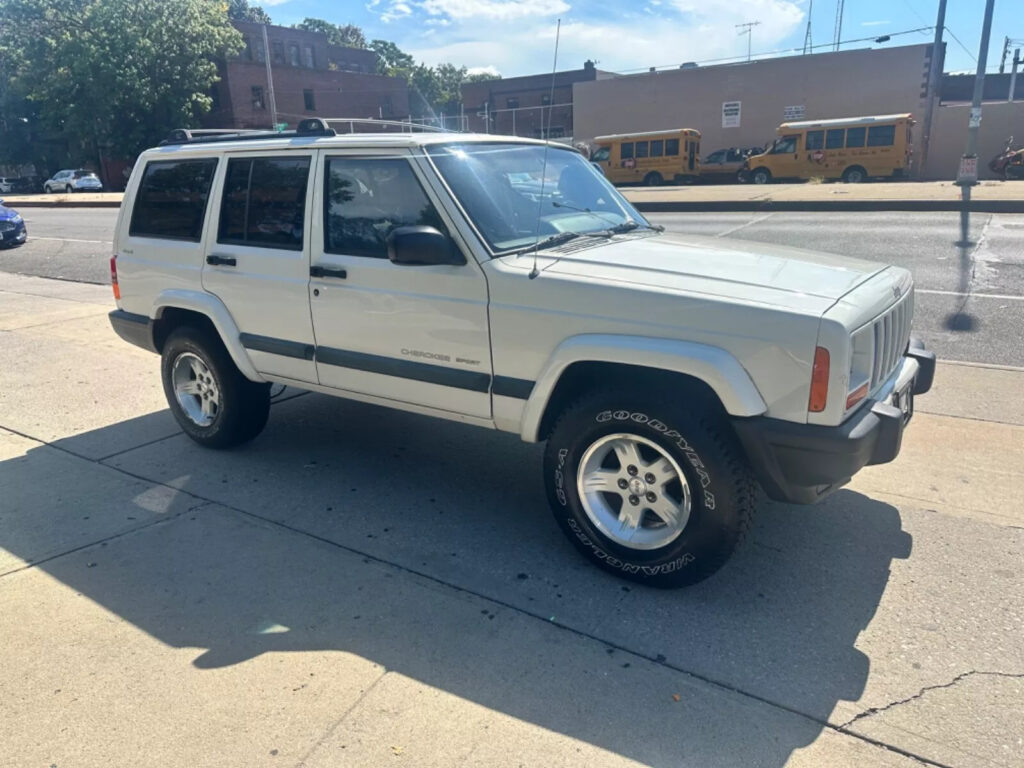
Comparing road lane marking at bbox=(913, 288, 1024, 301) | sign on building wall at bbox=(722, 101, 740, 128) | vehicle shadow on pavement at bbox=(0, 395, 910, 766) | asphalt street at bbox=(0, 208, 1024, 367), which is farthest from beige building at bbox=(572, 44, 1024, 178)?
vehicle shadow on pavement at bbox=(0, 395, 910, 766)

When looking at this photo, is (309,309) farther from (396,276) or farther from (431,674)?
(431,674)

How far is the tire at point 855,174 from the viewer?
30469 mm

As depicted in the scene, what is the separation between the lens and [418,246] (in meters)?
3.51

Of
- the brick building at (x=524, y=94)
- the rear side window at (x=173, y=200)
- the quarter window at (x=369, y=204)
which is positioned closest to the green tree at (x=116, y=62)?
the brick building at (x=524, y=94)

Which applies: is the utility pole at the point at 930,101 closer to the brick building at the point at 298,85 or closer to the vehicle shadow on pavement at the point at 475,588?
the brick building at the point at 298,85

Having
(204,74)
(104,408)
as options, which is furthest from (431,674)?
(204,74)

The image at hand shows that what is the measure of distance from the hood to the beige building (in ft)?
117

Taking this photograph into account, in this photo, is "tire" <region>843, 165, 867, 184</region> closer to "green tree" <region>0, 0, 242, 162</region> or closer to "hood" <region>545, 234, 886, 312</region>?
"hood" <region>545, 234, 886, 312</region>

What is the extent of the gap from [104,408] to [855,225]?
43.0 ft

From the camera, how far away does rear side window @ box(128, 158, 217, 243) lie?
4852 mm

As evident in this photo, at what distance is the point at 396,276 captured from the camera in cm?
390

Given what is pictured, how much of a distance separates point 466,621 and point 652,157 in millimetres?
33623

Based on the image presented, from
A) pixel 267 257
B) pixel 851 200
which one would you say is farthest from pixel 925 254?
pixel 267 257

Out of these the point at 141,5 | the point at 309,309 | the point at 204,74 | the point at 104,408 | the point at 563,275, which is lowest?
the point at 104,408
